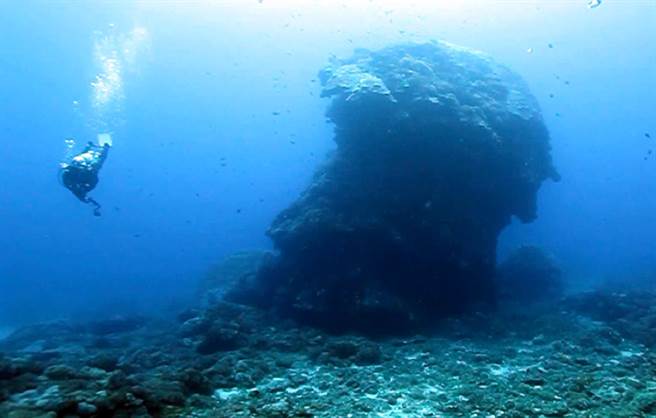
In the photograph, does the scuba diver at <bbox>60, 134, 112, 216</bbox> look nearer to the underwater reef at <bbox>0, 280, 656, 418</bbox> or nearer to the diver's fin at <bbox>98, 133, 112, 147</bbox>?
the diver's fin at <bbox>98, 133, 112, 147</bbox>

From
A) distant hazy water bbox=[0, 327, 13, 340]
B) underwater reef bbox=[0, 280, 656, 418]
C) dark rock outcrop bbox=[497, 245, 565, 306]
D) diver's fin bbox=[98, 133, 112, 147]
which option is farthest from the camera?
distant hazy water bbox=[0, 327, 13, 340]

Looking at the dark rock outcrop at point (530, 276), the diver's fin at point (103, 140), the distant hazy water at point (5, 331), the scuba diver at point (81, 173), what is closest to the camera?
the scuba diver at point (81, 173)

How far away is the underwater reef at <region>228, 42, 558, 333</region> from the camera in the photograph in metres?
16.9

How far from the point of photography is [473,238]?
59.7 ft

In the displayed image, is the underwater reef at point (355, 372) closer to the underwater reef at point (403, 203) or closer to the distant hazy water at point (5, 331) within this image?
the underwater reef at point (403, 203)

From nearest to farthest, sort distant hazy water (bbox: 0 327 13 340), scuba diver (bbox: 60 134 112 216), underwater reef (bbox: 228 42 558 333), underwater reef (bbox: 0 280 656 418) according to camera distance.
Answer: underwater reef (bbox: 0 280 656 418)
underwater reef (bbox: 228 42 558 333)
scuba diver (bbox: 60 134 112 216)
distant hazy water (bbox: 0 327 13 340)

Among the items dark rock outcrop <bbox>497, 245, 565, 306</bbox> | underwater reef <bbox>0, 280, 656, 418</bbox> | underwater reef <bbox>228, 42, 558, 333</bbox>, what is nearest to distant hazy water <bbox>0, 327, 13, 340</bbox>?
underwater reef <bbox>0, 280, 656, 418</bbox>

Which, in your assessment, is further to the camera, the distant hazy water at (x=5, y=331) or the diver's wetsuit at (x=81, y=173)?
the distant hazy water at (x=5, y=331)

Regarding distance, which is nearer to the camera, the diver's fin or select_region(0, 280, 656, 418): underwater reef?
select_region(0, 280, 656, 418): underwater reef

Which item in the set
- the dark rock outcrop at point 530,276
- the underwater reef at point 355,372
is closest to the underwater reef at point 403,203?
the underwater reef at point 355,372

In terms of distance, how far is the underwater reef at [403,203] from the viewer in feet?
55.5

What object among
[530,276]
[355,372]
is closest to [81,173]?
[355,372]

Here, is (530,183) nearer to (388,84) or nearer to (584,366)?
(388,84)

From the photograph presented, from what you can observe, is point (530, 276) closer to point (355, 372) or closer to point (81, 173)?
point (355, 372)
